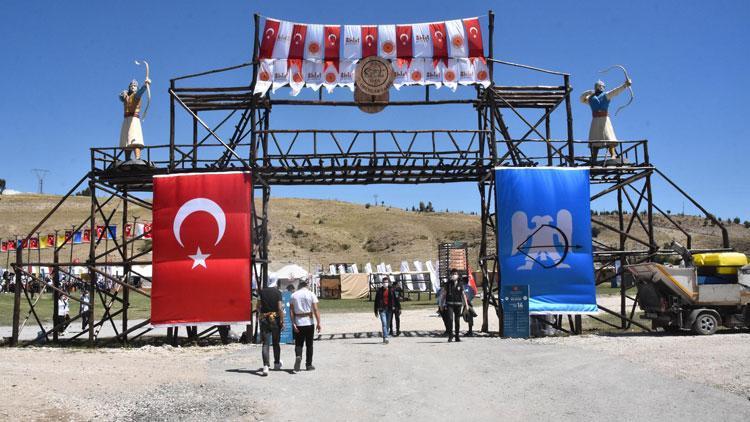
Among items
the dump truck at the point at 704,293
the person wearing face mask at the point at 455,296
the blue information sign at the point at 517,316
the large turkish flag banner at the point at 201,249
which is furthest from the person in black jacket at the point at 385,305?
the dump truck at the point at 704,293

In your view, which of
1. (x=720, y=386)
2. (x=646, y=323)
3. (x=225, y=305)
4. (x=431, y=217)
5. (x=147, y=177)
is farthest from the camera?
(x=431, y=217)

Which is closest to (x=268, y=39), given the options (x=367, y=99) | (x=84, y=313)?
(x=367, y=99)

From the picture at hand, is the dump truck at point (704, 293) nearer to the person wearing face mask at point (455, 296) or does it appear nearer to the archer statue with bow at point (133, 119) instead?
the person wearing face mask at point (455, 296)

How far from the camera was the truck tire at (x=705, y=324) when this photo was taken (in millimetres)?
19766

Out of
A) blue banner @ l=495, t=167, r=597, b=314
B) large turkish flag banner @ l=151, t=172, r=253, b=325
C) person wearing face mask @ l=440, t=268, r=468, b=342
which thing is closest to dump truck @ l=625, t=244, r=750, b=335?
blue banner @ l=495, t=167, r=597, b=314

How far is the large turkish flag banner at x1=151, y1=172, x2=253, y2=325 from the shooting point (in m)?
20.1

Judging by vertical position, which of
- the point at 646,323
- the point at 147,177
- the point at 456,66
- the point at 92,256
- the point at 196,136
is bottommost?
the point at 646,323

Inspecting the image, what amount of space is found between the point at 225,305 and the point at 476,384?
9.94 metres

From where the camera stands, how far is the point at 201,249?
20.3m

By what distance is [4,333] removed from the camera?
85.4ft

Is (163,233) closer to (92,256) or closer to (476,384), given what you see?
(92,256)

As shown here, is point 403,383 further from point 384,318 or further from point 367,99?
point 367,99

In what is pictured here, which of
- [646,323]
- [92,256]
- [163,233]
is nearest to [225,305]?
[163,233]

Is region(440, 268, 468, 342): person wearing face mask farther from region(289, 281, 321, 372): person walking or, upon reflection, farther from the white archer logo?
region(289, 281, 321, 372): person walking
